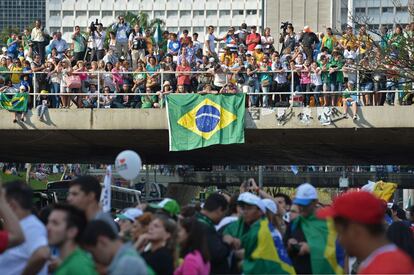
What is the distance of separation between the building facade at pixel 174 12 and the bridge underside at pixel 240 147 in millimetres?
104645

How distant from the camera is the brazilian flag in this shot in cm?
2881

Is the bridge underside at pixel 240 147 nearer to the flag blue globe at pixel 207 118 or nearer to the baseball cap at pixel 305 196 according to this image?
the flag blue globe at pixel 207 118

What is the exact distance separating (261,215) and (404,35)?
15.7m

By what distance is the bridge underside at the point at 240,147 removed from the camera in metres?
30.3

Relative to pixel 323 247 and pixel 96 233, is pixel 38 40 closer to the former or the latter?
pixel 323 247

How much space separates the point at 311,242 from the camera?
11.5 m

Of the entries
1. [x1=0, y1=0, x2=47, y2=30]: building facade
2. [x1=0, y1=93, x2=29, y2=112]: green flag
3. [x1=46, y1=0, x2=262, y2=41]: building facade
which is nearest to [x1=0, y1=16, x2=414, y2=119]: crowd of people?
[x1=0, y1=93, x2=29, y2=112]: green flag

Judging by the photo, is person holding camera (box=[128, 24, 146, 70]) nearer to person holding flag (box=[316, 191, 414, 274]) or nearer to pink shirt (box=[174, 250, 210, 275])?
pink shirt (box=[174, 250, 210, 275])

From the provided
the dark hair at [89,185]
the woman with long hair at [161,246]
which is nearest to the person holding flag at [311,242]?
the woman with long hair at [161,246]

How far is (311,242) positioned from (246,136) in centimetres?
1906

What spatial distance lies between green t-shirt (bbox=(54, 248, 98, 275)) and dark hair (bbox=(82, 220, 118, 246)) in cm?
33

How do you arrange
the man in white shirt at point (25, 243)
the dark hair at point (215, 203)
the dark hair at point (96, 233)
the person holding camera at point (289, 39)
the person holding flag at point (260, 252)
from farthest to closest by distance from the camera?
the person holding camera at point (289, 39)
the dark hair at point (215, 203)
the person holding flag at point (260, 252)
the man in white shirt at point (25, 243)
the dark hair at point (96, 233)

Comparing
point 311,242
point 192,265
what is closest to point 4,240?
point 192,265

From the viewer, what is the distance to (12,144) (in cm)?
3431
